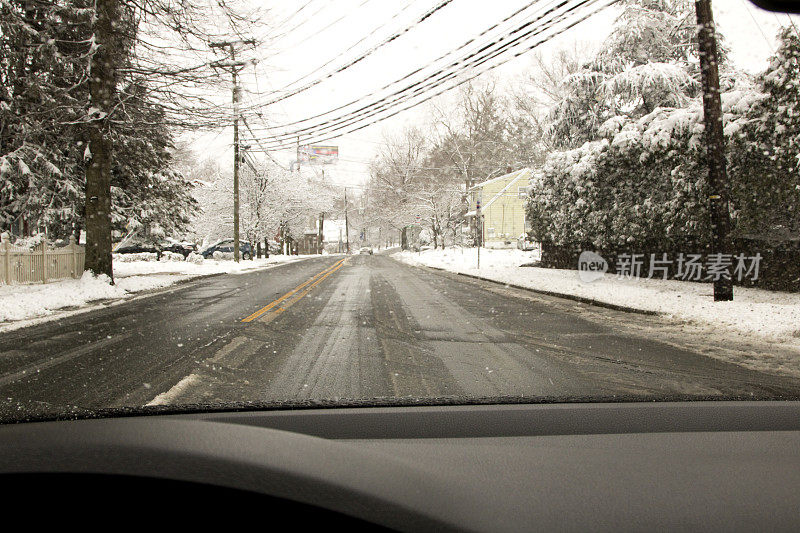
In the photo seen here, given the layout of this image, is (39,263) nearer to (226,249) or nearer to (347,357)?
(347,357)

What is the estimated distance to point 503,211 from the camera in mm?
57000

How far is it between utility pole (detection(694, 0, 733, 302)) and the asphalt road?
8.49 ft

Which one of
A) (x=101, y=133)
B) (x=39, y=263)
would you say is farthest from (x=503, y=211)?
(x=39, y=263)

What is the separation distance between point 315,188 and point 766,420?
56.0 metres

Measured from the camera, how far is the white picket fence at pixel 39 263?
1436 cm

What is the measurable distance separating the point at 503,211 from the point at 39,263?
156 ft

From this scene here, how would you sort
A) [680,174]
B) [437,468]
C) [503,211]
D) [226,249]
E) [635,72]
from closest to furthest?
[437,468] → [680,174] → [635,72] → [226,249] → [503,211]

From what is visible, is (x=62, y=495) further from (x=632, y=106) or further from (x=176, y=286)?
(x=632, y=106)

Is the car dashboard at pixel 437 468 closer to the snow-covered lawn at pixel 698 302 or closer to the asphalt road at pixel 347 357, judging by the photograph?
the asphalt road at pixel 347 357

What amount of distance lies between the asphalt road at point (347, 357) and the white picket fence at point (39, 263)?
579 cm

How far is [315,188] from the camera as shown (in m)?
56.8

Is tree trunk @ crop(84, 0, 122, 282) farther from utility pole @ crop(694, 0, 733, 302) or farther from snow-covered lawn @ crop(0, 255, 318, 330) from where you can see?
utility pole @ crop(694, 0, 733, 302)

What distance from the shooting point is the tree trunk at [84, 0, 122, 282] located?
1396cm

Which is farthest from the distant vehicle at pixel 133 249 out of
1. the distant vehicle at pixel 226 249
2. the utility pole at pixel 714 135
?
the utility pole at pixel 714 135
